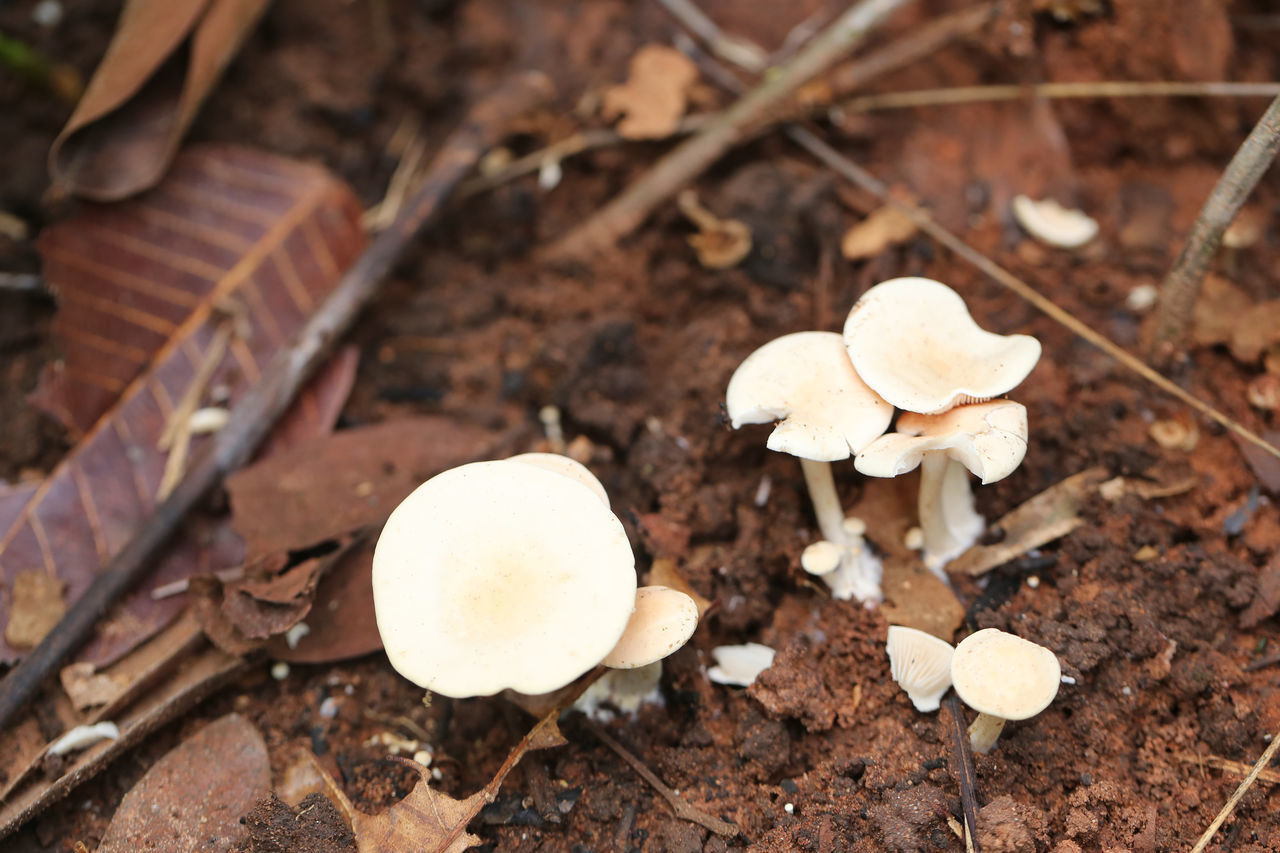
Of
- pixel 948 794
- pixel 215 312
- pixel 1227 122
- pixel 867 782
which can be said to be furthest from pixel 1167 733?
pixel 215 312

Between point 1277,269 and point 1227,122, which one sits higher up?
point 1227,122

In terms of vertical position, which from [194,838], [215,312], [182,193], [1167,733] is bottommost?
[1167,733]

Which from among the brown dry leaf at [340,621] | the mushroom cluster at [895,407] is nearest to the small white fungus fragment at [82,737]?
the brown dry leaf at [340,621]

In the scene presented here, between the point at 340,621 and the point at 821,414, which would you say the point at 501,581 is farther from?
the point at 821,414

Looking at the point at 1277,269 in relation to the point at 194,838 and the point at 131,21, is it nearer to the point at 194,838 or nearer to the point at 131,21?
the point at 194,838

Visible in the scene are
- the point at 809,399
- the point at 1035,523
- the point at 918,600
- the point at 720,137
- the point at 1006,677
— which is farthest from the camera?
the point at 720,137

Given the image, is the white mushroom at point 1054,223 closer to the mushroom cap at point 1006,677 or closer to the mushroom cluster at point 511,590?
the mushroom cap at point 1006,677

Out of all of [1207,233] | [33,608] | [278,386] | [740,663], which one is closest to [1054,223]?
[1207,233]

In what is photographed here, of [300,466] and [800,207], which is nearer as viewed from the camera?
[300,466]
